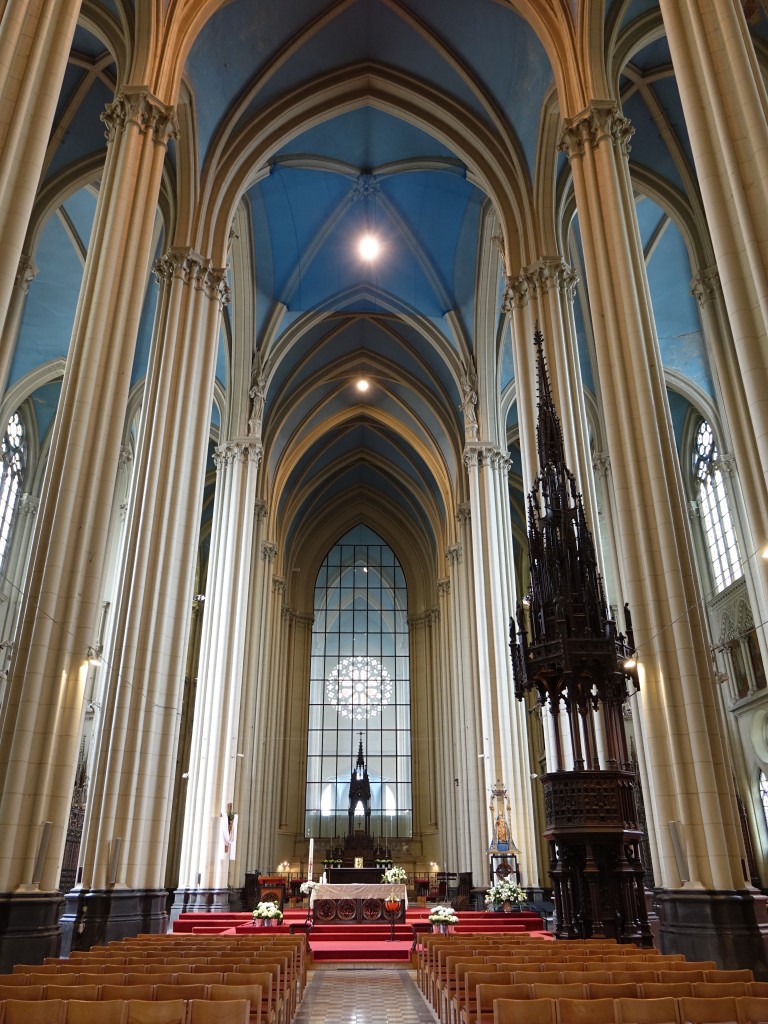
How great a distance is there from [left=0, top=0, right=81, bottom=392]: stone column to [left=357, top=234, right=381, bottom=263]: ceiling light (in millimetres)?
16246

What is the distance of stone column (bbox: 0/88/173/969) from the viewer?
28.7ft

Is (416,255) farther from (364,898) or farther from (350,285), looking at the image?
(364,898)

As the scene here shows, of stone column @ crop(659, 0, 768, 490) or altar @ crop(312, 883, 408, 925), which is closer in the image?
stone column @ crop(659, 0, 768, 490)

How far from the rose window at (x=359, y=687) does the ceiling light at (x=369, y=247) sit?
1972 centimetres

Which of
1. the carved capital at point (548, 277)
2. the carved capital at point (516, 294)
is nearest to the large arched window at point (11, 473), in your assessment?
the carved capital at point (516, 294)

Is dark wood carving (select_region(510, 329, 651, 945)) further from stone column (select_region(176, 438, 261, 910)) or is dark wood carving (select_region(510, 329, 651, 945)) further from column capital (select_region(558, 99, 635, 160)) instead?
stone column (select_region(176, 438, 261, 910))

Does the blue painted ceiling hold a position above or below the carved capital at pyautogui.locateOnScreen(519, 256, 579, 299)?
above

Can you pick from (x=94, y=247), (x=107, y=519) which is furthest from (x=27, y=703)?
(x=94, y=247)

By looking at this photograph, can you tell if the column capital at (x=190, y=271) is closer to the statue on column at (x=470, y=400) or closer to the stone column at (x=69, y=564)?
Result: the stone column at (x=69, y=564)

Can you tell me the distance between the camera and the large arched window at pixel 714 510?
2202 cm

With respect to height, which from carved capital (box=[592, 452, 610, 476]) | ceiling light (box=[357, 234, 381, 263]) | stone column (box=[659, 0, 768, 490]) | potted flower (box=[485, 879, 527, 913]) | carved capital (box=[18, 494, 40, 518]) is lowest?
potted flower (box=[485, 879, 527, 913])

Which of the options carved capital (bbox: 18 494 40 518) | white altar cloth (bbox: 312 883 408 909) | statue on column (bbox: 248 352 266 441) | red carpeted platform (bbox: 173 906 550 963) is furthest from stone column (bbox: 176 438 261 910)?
carved capital (bbox: 18 494 40 518)

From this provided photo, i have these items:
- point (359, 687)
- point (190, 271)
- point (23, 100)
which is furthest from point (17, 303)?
point (359, 687)

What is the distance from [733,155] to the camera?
7.65 m
